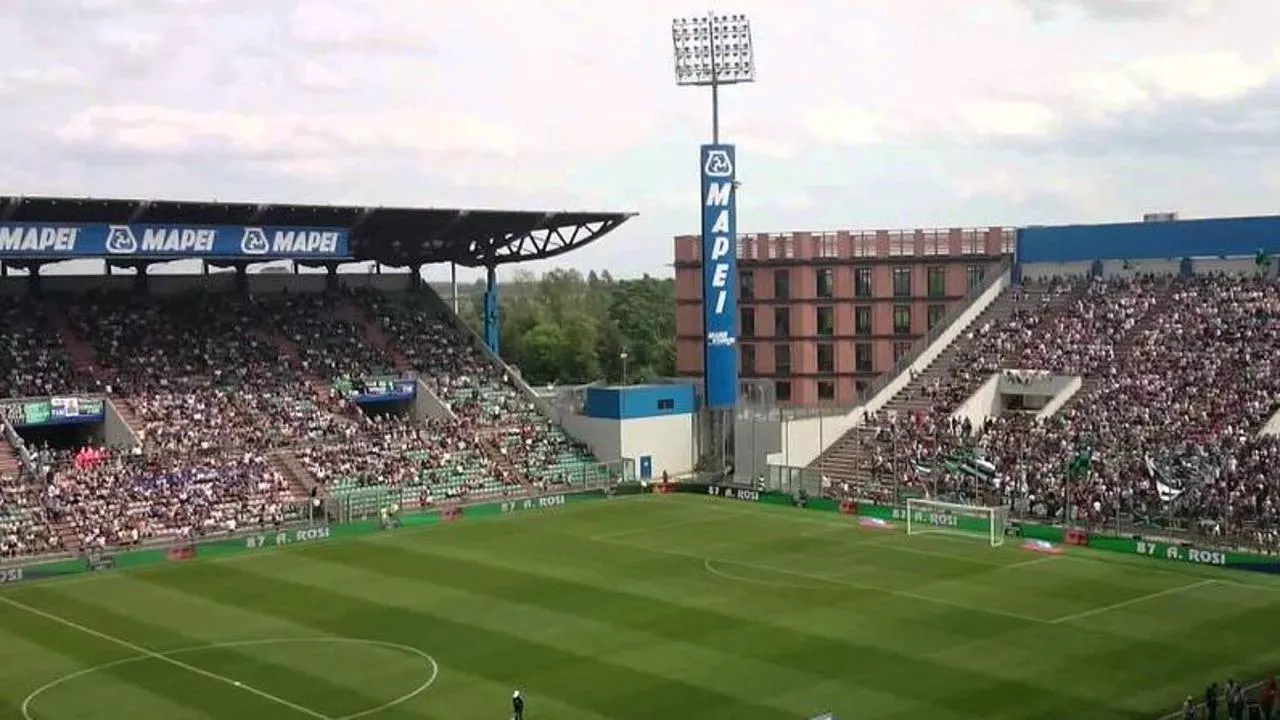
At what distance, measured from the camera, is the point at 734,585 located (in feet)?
136

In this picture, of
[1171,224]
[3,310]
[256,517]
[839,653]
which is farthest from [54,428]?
[1171,224]

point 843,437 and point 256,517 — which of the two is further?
point 843,437

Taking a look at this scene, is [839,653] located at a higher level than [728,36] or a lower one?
lower

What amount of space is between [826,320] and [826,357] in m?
2.07

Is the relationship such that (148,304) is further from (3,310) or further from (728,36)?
(728,36)

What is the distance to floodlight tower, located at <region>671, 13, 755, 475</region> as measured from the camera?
64.4 meters

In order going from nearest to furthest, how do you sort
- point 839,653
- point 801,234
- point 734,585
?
point 839,653 < point 734,585 < point 801,234

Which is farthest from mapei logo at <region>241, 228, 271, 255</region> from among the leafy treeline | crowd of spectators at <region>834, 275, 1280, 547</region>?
the leafy treeline

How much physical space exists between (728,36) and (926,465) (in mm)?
22242

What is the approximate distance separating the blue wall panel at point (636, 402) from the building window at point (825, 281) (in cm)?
1539

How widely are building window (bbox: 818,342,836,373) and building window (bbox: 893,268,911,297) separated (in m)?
4.79

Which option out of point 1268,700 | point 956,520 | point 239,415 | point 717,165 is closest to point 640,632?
point 1268,700

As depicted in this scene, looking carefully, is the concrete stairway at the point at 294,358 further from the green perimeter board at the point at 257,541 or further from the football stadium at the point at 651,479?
the green perimeter board at the point at 257,541

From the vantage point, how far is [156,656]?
3441cm
